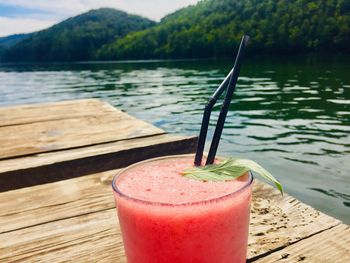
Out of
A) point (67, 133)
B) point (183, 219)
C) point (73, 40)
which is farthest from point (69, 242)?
point (73, 40)

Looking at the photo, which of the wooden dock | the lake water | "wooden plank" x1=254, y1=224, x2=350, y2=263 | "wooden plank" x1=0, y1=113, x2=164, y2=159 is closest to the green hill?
the lake water

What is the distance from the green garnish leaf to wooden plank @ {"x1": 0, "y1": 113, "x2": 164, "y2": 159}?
1559 mm

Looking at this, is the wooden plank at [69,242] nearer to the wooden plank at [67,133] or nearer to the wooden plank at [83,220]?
the wooden plank at [83,220]

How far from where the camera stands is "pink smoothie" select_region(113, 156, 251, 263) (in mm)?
787

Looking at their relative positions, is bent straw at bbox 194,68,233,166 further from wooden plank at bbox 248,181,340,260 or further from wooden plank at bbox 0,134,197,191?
wooden plank at bbox 0,134,197,191

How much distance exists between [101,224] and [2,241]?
0.36m

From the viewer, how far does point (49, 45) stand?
410ft

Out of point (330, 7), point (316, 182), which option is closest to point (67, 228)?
point (316, 182)

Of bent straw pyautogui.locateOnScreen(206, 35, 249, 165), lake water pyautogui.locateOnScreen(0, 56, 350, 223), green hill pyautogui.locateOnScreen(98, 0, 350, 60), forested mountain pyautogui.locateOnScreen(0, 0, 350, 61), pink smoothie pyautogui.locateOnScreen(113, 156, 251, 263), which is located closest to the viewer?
pink smoothie pyautogui.locateOnScreen(113, 156, 251, 263)

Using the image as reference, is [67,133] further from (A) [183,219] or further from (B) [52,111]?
(A) [183,219]

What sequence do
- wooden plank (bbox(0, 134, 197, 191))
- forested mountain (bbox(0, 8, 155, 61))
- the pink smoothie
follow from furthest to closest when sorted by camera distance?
forested mountain (bbox(0, 8, 155, 61))
wooden plank (bbox(0, 134, 197, 191))
the pink smoothie

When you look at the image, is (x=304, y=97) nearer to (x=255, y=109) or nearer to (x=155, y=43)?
(x=255, y=109)

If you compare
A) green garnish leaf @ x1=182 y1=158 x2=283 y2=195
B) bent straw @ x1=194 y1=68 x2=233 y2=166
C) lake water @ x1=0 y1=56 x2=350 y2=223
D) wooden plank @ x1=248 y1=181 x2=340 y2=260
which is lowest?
lake water @ x1=0 y1=56 x2=350 y2=223

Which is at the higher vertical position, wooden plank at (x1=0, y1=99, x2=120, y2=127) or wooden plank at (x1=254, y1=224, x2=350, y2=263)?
wooden plank at (x1=0, y1=99, x2=120, y2=127)
